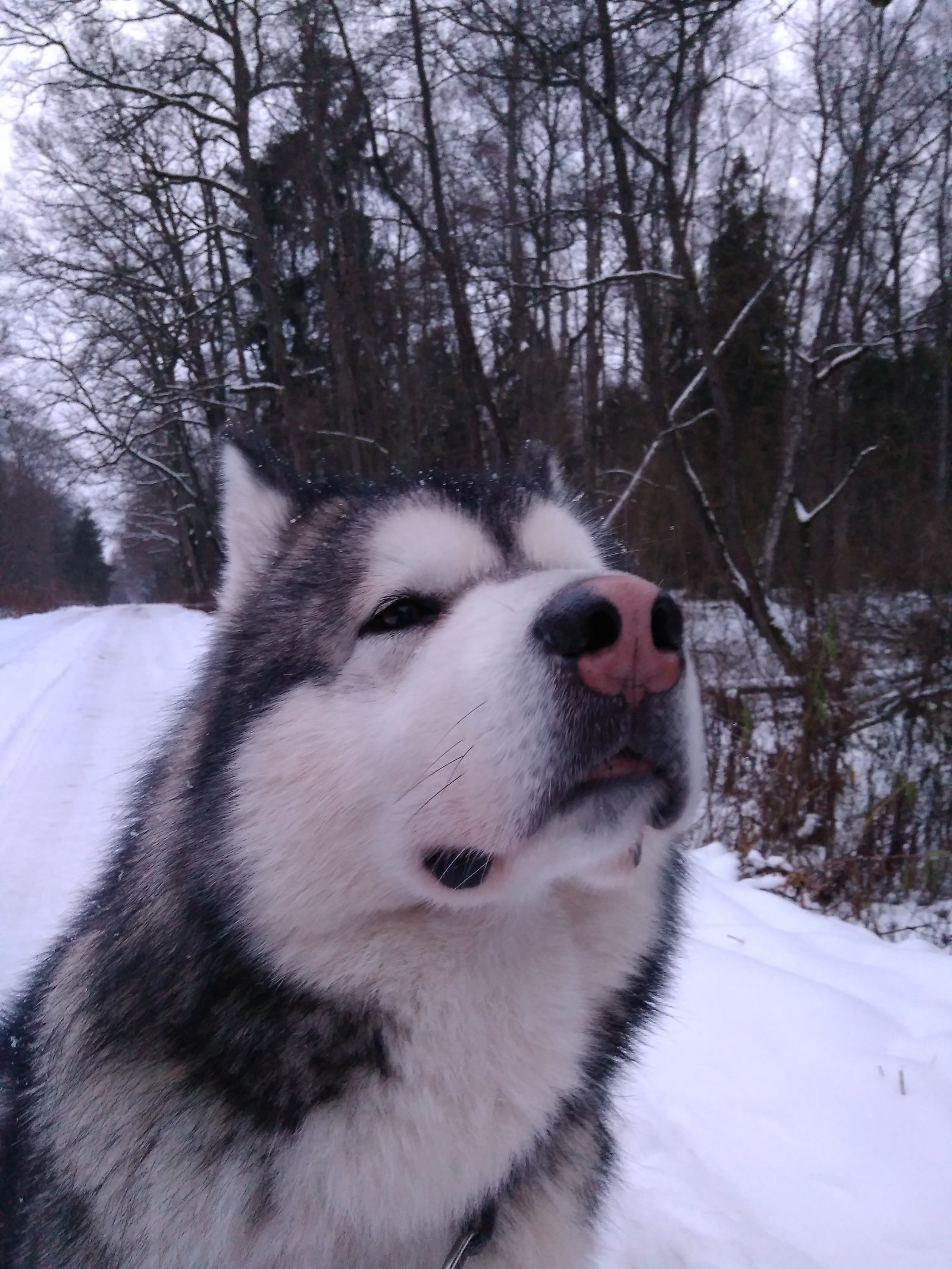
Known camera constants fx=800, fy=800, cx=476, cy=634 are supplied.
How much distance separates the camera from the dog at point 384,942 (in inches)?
51.9

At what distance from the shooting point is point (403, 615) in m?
1.60

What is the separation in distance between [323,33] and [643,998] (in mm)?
13733

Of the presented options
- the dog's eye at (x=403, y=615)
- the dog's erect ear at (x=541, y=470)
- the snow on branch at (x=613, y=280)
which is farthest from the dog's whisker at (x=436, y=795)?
the snow on branch at (x=613, y=280)

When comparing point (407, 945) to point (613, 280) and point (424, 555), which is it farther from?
point (613, 280)

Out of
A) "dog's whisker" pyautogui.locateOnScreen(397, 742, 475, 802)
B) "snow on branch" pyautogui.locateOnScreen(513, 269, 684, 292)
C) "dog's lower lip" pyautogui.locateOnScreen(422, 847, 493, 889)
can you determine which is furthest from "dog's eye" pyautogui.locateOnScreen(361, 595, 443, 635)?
"snow on branch" pyautogui.locateOnScreen(513, 269, 684, 292)

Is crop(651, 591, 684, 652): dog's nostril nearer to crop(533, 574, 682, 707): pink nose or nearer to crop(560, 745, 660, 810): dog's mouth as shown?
crop(533, 574, 682, 707): pink nose

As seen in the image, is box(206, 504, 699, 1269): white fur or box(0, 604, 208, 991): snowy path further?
box(0, 604, 208, 991): snowy path

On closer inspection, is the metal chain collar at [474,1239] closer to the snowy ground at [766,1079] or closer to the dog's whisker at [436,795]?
the snowy ground at [766,1079]

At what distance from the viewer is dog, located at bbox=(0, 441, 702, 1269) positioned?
4.32 ft

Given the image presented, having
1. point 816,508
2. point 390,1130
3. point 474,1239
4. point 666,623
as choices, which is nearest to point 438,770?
point 666,623

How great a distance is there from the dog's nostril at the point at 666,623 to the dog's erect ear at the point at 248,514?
1034 mm

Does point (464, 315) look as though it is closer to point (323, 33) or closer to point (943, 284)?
point (323, 33)

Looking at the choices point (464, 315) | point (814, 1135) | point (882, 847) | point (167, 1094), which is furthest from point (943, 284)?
point (167, 1094)

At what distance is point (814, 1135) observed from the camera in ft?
8.17
